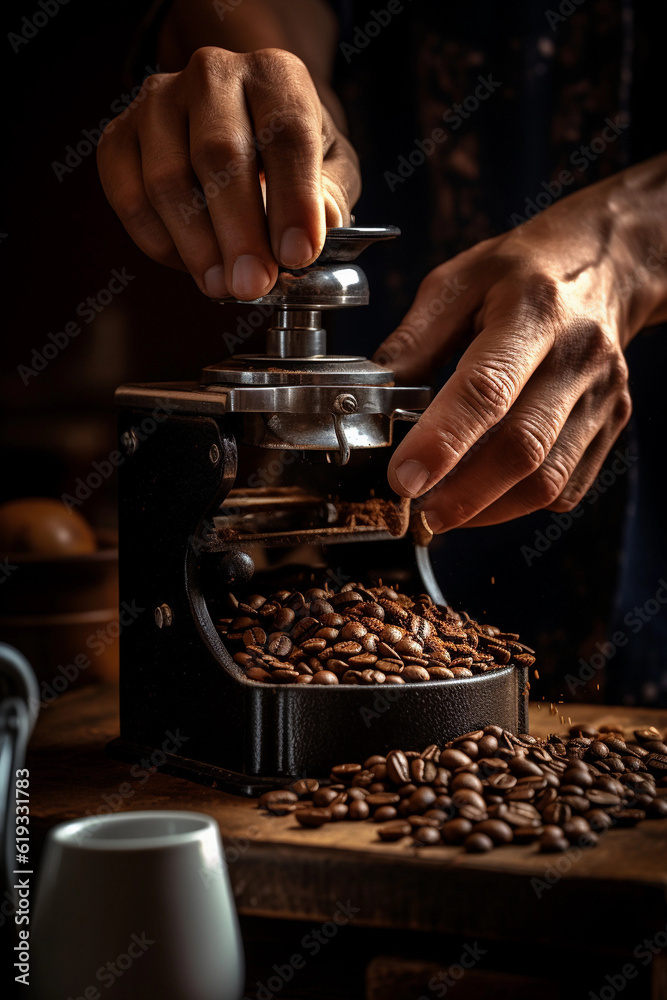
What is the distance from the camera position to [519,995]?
911mm

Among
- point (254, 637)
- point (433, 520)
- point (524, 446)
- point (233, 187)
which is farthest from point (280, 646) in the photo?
point (233, 187)

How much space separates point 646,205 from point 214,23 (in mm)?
811

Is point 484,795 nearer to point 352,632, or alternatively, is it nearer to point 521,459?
point 352,632

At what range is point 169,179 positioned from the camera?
1.20 metres

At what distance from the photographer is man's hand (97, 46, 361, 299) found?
1129 mm

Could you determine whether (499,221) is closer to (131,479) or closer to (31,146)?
(131,479)

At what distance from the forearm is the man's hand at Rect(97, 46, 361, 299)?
631mm

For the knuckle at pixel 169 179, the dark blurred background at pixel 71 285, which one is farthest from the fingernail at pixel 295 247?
the dark blurred background at pixel 71 285

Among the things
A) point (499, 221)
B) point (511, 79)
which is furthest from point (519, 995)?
point (511, 79)

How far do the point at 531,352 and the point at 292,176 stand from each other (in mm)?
347

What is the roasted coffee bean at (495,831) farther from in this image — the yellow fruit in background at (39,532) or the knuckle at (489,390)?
the yellow fruit in background at (39,532)

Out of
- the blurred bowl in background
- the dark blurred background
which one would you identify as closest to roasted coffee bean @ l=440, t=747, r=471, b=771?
the blurred bowl in background

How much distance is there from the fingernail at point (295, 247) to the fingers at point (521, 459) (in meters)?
0.31

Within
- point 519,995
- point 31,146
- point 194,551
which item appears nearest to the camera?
point 519,995
